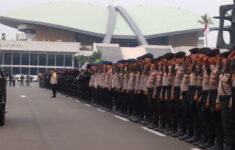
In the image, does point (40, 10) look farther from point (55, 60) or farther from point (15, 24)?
point (55, 60)

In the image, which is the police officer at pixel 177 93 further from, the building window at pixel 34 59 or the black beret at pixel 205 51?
the building window at pixel 34 59

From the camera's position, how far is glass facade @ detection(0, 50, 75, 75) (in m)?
112

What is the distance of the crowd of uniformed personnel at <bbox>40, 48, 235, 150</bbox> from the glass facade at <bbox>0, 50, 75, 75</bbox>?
9612 cm

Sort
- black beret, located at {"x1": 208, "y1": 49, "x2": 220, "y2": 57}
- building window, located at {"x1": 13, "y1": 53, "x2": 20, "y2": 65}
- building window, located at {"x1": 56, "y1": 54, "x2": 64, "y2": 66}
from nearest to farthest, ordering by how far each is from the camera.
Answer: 1. black beret, located at {"x1": 208, "y1": 49, "x2": 220, "y2": 57}
2. building window, located at {"x1": 13, "y1": 53, "x2": 20, "y2": 65}
3. building window, located at {"x1": 56, "y1": 54, "x2": 64, "y2": 66}

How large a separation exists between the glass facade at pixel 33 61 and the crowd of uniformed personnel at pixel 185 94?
96.1 metres

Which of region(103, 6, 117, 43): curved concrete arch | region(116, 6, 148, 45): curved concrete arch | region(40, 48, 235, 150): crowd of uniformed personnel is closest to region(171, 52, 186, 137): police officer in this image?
region(40, 48, 235, 150): crowd of uniformed personnel

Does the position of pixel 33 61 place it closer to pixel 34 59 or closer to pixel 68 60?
pixel 34 59

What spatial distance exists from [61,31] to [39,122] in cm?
12595

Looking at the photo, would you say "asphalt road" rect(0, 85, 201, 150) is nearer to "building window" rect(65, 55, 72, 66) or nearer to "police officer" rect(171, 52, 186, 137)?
"police officer" rect(171, 52, 186, 137)

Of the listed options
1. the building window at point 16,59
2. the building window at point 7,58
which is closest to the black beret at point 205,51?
the building window at point 7,58

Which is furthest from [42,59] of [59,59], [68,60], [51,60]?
[68,60]

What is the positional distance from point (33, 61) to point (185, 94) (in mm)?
104835

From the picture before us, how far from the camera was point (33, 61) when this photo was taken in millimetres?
113750

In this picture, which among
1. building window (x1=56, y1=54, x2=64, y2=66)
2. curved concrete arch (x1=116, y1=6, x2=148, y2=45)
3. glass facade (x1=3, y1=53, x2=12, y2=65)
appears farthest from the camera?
curved concrete arch (x1=116, y1=6, x2=148, y2=45)
